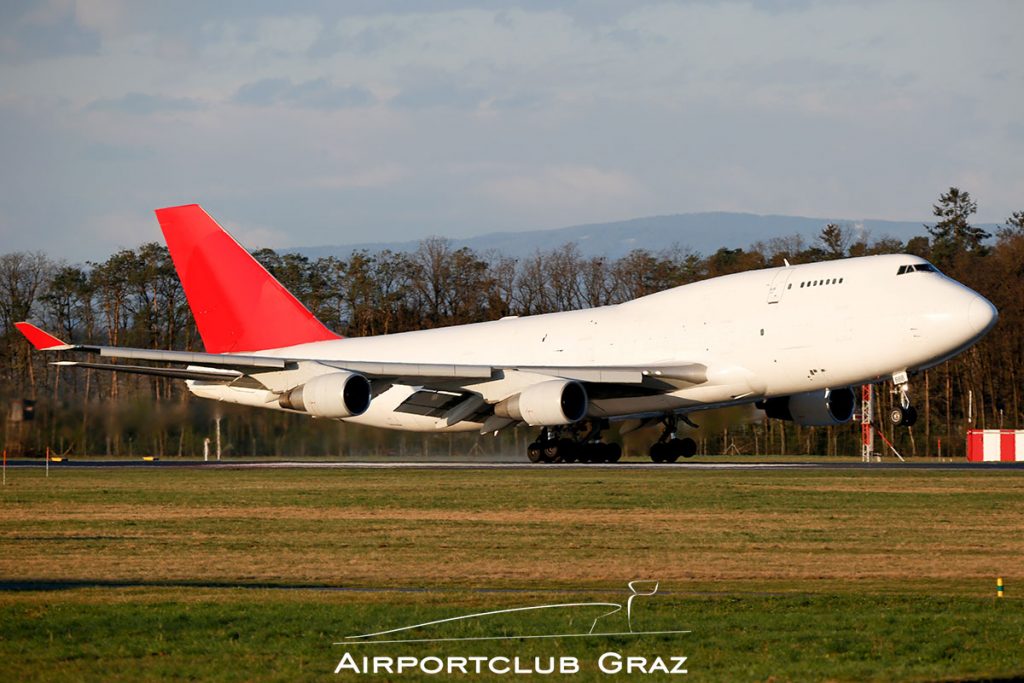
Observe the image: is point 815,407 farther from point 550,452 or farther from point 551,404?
point 551,404

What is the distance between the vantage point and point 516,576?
1524cm

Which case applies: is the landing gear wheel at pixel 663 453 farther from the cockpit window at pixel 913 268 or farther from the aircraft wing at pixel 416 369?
the cockpit window at pixel 913 268

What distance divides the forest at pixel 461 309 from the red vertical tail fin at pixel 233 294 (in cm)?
443

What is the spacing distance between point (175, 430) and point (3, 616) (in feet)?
92.3

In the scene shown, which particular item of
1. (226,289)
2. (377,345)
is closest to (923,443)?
(377,345)

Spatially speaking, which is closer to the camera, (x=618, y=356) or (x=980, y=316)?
(x=980, y=316)

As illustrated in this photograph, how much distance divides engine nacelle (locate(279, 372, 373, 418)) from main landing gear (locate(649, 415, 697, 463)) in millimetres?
8547

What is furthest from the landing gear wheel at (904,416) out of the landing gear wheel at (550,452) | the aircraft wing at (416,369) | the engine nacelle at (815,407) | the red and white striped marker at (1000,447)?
the red and white striped marker at (1000,447)

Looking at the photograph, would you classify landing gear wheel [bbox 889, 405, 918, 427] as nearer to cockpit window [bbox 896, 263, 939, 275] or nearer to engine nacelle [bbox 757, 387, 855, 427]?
cockpit window [bbox 896, 263, 939, 275]

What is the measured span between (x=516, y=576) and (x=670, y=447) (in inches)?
1031

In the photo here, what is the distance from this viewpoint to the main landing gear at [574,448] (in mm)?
40625

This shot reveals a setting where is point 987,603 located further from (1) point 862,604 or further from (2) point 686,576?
(2) point 686,576

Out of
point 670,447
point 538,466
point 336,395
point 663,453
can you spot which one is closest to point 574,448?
point 538,466

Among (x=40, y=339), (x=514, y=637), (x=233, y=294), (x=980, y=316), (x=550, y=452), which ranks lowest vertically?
(x=514, y=637)
